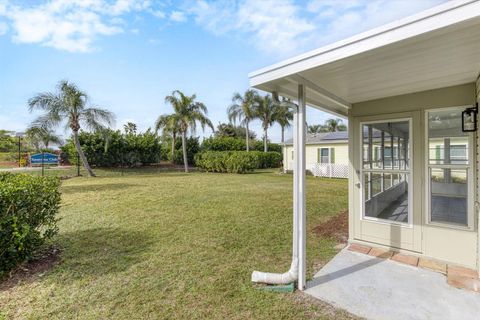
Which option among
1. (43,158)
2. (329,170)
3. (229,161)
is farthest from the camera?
(229,161)

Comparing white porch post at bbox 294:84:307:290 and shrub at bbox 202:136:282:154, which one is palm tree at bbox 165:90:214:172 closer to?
shrub at bbox 202:136:282:154

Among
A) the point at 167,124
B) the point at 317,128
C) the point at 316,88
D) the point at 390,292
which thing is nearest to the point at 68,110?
the point at 167,124

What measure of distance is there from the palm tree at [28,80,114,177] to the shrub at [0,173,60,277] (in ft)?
41.2

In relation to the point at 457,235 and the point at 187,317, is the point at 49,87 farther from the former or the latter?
the point at 457,235

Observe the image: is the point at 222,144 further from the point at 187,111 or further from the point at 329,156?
the point at 329,156

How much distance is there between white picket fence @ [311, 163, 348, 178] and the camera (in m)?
14.1

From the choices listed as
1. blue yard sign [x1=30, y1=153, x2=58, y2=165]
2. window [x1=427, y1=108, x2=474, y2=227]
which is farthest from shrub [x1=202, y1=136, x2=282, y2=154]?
window [x1=427, y1=108, x2=474, y2=227]

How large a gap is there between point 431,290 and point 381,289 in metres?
0.47

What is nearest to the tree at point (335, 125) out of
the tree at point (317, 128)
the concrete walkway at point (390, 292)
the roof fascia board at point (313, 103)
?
the tree at point (317, 128)

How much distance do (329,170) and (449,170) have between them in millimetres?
11975

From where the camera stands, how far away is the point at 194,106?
58.3 ft

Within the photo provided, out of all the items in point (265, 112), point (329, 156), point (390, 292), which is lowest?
point (390, 292)

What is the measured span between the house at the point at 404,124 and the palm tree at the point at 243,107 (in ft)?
59.2

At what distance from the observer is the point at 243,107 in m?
21.7
